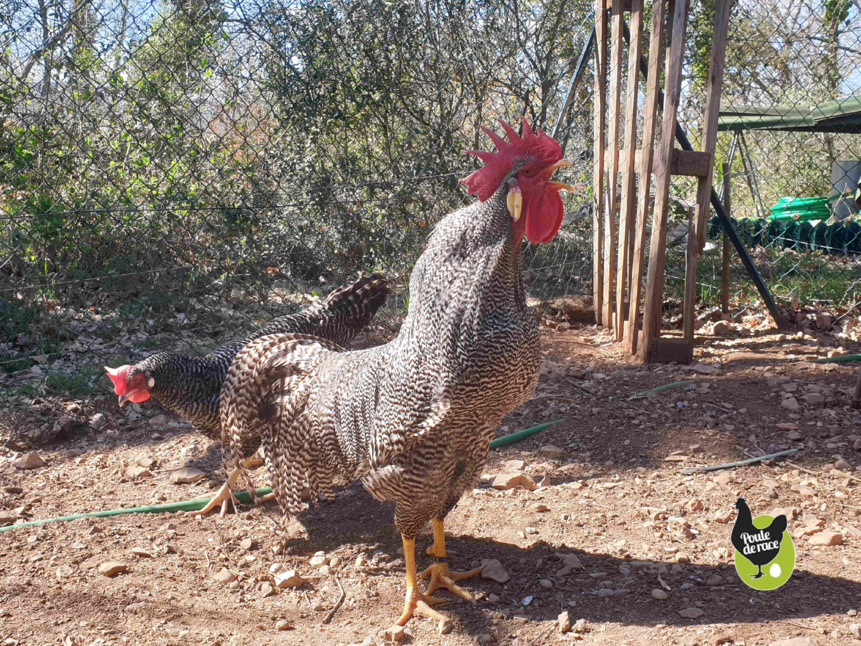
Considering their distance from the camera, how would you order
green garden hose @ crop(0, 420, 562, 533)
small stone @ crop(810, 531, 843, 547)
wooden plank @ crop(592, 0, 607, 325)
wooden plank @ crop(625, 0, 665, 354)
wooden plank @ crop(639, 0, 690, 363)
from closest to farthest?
small stone @ crop(810, 531, 843, 547)
green garden hose @ crop(0, 420, 562, 533)
wooden plank @ crop(639, 0, 690, 363)
wooden plank @ crop(625, 0, 665, 354)
wooden plank @ crop(592, 0, 607, 325)

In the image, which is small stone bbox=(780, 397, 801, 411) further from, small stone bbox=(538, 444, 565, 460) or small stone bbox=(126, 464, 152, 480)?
small stone bbox=(126, 464, 152, 480)

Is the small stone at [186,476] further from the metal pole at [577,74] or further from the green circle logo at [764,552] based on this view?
the metal pole at [577,74]

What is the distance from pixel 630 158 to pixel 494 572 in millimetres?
3569

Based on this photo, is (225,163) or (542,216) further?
(225,163)

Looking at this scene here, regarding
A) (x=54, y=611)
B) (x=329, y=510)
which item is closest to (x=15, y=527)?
(x=54, y=611)

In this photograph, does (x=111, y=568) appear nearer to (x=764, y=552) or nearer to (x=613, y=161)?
(x=764, y=552)

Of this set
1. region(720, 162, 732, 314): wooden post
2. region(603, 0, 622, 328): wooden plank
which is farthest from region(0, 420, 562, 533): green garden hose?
region(720, 162, 732, 314): wooden post

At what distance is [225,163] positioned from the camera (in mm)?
5453

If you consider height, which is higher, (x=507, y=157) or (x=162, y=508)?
(x=507, y=157)

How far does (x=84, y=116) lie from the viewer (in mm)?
5008

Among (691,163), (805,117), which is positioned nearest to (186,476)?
(691,163)

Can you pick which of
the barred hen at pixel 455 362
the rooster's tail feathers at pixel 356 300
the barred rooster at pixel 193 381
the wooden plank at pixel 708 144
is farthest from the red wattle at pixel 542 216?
the wooden plank at pixel 708 144

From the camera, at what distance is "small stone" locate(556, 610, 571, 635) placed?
2.53 m

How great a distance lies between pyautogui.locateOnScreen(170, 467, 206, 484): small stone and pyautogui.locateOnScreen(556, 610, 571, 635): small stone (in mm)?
2461
